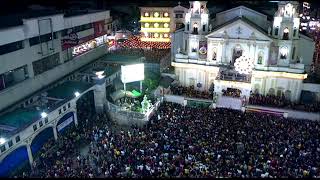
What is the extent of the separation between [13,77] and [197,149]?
23.9 meters

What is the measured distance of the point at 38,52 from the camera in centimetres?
4303

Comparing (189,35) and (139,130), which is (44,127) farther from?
(189,35)

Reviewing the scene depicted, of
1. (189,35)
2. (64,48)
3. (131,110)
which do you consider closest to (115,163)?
(131,110)

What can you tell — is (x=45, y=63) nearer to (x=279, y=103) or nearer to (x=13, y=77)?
(x=13, y=77)

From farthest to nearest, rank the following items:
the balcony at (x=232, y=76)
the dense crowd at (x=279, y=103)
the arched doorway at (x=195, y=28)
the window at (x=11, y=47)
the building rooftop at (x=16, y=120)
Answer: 1. the arched doorway at (x=195, y=28)
2. the balcony at (x=232, y=76)
3. the dense crowd at (x=279, y=103)
4. the window at (x=11, y=47)
5. the building rooftop at (x=16, y=120)

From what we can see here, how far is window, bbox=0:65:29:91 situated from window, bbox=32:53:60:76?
68.9 inches

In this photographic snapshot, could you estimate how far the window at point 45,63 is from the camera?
4313cm

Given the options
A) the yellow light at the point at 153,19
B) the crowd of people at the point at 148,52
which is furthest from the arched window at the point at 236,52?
the yellow light at the point at 153,19

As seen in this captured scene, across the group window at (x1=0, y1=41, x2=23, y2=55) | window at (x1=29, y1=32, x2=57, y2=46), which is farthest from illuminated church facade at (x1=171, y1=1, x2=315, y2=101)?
window at (x1=0, y1=41, x2=23, y2=55)

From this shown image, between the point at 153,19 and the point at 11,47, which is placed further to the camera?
the point at 153,19

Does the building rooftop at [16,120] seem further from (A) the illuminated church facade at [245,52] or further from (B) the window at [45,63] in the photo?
(A) the illuminated church facade at [245,52]

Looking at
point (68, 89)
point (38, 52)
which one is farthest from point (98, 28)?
point (68, 89)

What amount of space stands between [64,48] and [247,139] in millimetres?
29110

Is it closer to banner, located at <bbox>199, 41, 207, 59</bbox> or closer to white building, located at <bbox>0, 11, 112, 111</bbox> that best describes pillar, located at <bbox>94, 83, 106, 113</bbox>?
white building, located at <bbox>0, 11, 112, 111</bbox>
